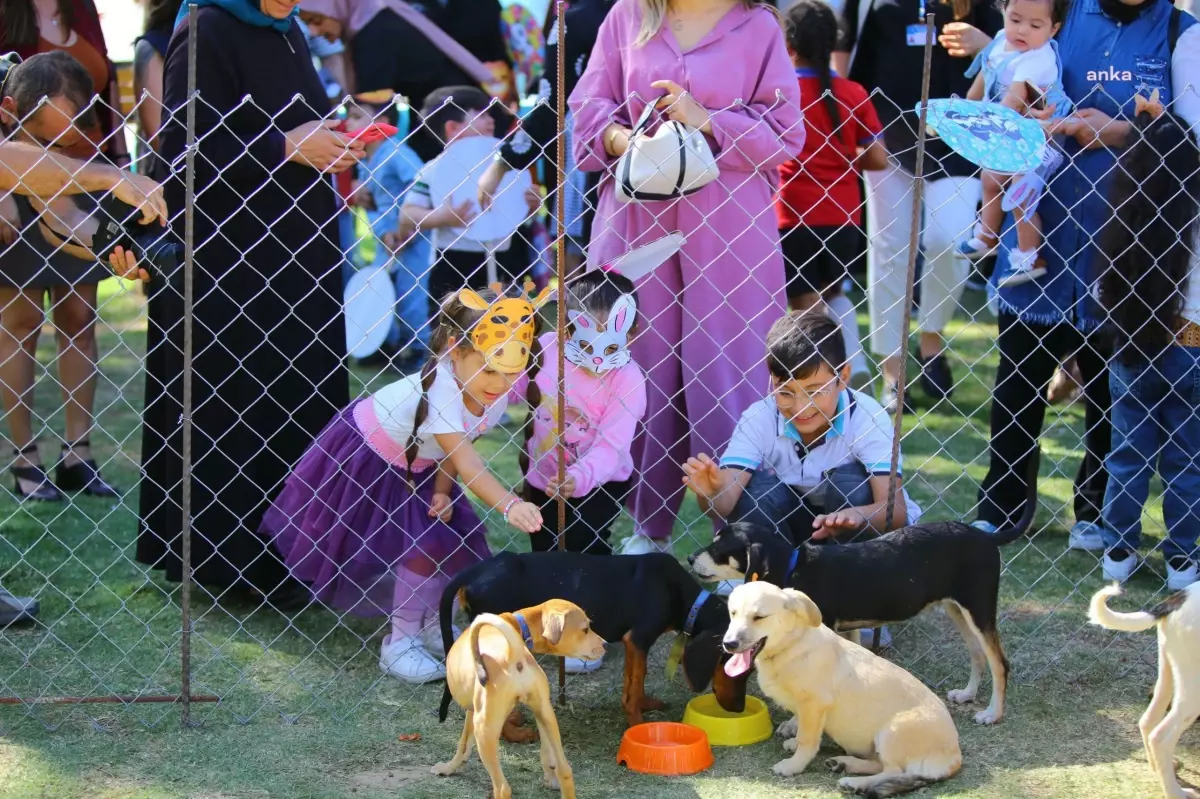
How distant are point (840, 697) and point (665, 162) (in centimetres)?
141

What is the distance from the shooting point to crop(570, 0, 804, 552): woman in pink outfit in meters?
3.76

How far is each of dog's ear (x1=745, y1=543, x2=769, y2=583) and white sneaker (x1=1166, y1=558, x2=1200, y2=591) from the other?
156cm

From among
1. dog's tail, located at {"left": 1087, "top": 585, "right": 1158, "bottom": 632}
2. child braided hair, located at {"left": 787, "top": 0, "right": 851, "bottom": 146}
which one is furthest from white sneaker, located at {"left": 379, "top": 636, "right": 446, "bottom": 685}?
child braided hair, located at {"left": 787, "top": 0, "right": 851, "bottom": 146}

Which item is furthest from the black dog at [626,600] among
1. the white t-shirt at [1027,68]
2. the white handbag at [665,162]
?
the white t-shirt at [1027,68]

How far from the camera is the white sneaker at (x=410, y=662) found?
11.2 feet

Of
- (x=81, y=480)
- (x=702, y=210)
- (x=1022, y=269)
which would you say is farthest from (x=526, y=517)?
(x=81, y=480)

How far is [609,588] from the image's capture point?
3092 mm

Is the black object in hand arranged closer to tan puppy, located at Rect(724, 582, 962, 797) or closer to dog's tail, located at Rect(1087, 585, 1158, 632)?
tan puppy, located at Rect(724, 582, 962, 797)

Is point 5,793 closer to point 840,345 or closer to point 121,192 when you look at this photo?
point 121,192

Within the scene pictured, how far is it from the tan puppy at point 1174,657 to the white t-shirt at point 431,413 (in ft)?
5.13

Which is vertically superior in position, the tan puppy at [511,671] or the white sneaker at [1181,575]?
the tan puppy at [511,671]

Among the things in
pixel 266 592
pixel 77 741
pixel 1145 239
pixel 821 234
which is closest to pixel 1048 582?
pixel 1145 239

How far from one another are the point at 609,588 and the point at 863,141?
3117 mm

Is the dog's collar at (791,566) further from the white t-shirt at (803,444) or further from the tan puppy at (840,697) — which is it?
the white t-shirt at (803,444)
